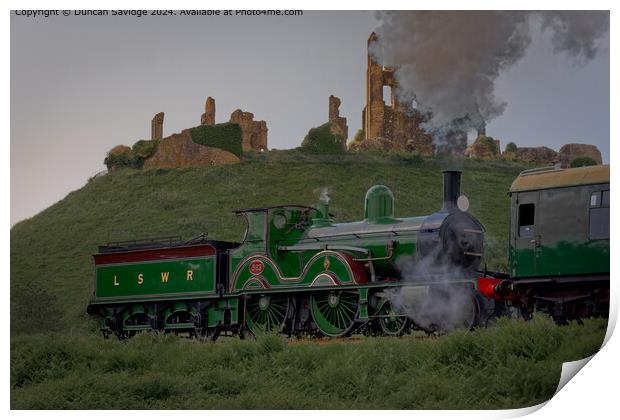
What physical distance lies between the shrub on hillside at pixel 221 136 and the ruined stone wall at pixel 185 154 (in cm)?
15

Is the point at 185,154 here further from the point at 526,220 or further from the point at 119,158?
the point at 526,220

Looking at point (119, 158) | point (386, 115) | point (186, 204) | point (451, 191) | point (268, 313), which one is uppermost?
point (386, 115)

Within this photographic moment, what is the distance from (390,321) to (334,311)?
96 centimetres

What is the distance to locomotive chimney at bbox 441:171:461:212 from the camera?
12711 mm

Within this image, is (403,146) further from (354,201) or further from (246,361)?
(246,361)

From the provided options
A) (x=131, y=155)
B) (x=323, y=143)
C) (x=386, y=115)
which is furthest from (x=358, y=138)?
(x=131, y=155)

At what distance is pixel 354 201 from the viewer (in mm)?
20562

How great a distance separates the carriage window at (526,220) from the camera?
38.3 feet

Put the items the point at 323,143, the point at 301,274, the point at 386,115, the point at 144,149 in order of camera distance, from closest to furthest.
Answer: the point at 301,274 → the point at 386,115 → the point at 323,143 → the point at 144,149

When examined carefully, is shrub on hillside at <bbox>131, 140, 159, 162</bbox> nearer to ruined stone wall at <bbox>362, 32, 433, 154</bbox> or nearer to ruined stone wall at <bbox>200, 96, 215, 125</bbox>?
ruined stone wall at <bbox>200, 96, 215, 125</bbox>

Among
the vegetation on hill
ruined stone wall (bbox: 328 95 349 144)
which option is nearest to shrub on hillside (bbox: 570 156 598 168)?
ruined stone wall (bbox: 328 95 349 144)

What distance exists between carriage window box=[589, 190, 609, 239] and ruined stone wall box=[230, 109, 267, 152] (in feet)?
28.7

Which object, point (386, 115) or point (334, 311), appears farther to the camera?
point (386, 115)

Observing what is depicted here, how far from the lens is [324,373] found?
11.2 m
